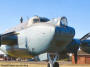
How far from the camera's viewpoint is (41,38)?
18953 mm

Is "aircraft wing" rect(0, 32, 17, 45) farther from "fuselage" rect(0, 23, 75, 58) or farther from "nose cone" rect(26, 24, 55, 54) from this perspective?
"nose cone" rect(26, 24, 55, 54)

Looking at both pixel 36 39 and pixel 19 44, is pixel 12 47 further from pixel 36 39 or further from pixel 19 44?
pixel 36 39

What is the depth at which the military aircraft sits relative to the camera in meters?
18.3

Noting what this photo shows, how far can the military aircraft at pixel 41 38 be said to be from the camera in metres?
18.3

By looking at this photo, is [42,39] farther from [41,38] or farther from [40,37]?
[40,37]

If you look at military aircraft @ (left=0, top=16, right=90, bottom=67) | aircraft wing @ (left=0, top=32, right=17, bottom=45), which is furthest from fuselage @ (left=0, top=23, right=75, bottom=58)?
aircraft wing @ (left=0, top=32, right=17, bottom=45)

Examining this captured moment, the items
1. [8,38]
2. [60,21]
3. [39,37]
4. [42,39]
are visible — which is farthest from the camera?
[8,38]

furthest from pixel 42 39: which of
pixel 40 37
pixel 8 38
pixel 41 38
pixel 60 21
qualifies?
pixel 8 38

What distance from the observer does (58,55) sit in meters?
20.2

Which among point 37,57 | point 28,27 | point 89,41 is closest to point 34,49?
point 37,57

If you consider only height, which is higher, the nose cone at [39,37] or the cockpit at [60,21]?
the cockpit at [60,21]

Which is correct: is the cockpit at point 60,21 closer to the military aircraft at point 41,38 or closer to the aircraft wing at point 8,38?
the military aircraft at point 41,38

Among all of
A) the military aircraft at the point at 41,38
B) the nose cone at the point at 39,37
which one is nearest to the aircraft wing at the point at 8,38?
the military aircraft at the point at 41,38

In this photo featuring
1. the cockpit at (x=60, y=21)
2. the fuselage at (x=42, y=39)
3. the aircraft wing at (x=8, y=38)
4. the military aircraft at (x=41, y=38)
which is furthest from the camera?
the aircraft wing at (x=8, y=38)
